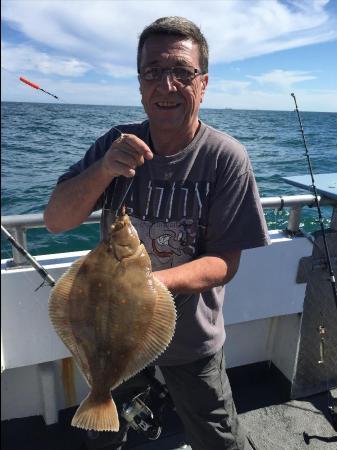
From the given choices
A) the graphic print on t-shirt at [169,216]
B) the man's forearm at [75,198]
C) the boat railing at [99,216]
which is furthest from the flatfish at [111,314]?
the boat railing at [99,216]

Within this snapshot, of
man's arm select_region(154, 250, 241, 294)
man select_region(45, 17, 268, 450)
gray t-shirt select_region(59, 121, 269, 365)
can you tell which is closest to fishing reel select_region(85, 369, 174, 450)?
man select_region(45, 17, 268, 450)

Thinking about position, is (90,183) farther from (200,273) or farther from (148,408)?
(148,408)

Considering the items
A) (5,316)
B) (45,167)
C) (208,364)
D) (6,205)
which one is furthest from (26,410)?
(45,167)

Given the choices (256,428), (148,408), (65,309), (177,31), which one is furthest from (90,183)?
(256,428)

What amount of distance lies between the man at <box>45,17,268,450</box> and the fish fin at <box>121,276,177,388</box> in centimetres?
11

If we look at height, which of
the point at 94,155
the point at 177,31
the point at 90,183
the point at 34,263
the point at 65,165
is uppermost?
the point at 177,31

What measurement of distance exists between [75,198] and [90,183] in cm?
13

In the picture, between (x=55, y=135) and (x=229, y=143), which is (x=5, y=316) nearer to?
(x=229, y=143)

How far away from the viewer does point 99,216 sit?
2.57 metres

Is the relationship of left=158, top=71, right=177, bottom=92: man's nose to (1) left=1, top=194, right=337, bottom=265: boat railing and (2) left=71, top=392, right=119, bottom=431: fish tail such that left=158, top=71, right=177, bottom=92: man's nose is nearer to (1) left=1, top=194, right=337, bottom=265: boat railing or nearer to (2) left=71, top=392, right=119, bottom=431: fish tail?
(1) left=1, top=194, right=337, bottom=265: boat railing

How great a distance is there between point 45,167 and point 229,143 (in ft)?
34.7

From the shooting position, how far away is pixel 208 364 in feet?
7.60

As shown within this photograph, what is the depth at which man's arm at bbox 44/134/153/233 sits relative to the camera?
5.58 feet

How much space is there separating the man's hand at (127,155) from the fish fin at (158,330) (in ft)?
1.60
